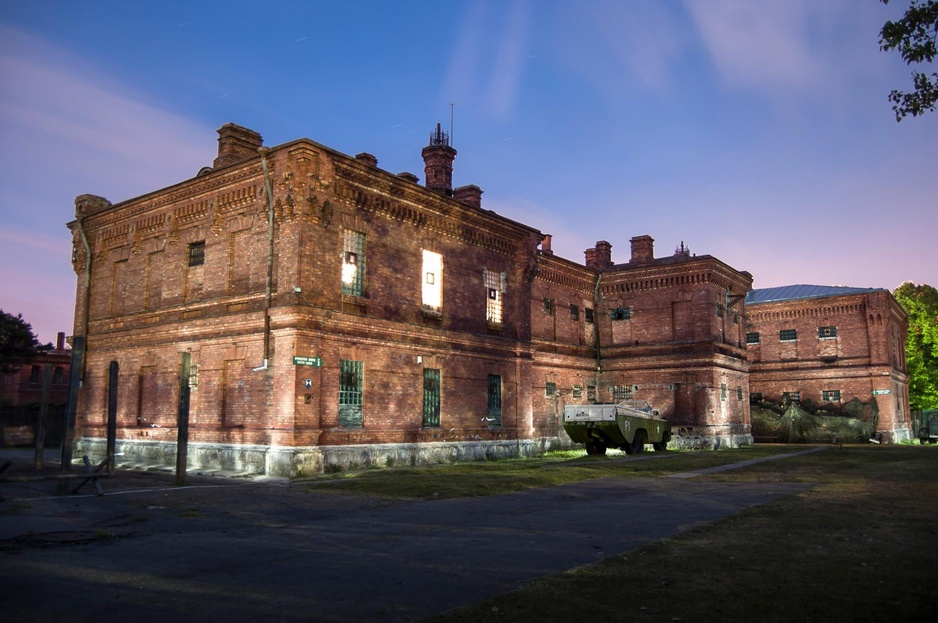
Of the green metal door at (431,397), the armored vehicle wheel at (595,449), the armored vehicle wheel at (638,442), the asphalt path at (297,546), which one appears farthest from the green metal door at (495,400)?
the asphalt path at (297,546)

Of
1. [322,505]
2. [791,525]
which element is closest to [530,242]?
[322,505]

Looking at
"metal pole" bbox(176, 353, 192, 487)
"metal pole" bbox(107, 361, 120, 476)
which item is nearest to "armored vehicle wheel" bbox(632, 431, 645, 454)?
"metal pole" bbox(176, 353, 192, 487)

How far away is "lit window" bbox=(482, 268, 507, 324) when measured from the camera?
26578 mm

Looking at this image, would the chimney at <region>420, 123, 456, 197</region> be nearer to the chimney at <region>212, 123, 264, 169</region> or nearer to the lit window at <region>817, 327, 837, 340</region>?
the chimney at <region>212, 123, 264, 169</region>

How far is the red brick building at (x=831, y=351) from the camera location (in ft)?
139

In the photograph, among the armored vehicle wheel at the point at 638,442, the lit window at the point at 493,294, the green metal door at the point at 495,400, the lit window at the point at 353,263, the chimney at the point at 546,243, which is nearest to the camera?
the lit window at the point at 353,263

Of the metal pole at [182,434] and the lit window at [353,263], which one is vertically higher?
the lit window at [353,263]

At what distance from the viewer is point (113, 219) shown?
25891 millimetres

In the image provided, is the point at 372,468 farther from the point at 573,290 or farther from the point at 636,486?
the point at 573,290

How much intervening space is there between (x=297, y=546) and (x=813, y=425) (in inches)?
1545

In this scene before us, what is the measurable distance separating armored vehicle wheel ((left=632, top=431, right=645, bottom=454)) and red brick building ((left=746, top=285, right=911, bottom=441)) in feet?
61.2

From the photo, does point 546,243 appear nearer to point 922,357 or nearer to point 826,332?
point 826,332

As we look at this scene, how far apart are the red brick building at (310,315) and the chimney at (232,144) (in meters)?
0.05

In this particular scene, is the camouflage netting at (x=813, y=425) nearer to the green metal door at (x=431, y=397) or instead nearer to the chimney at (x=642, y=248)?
the chimney at (x=642, y=248)
